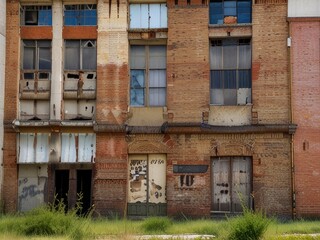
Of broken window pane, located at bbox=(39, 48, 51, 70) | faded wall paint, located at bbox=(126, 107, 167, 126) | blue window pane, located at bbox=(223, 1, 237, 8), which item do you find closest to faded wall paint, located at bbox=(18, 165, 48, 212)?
faded wall paint, located at bbox=(126, 107, 167, 126)

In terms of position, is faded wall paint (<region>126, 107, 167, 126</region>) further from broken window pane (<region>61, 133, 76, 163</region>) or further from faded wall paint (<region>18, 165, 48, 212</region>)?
faded wall paint (<region>18, 165, 48, 212</region>)

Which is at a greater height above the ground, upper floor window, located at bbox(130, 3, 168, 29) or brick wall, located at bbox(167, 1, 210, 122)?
upper floor window, located at bbox(130, 3, 168, 29)

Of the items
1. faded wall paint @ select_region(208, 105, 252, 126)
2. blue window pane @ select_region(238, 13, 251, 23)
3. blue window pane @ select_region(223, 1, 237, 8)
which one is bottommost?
faded wall paint @ select_region(208, 105, 252, 126)

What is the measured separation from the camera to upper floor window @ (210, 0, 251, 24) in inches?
907

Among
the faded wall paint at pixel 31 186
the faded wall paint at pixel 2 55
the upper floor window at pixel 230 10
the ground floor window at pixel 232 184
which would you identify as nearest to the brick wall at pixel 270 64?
the upper floor window at pixel 230 10

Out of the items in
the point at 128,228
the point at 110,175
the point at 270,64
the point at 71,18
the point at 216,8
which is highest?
the point at 216,8

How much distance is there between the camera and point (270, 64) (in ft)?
74.0

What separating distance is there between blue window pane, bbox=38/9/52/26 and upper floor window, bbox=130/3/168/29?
3.58m

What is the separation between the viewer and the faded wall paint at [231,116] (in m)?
22.5

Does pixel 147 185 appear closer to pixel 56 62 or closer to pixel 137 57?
pixel 137 57

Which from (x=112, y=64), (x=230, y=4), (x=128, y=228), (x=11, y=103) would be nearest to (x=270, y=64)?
(x=230, y=4)

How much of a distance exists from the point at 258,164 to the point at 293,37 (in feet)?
18.0

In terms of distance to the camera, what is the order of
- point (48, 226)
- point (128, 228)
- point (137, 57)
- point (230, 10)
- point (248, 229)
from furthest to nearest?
point (137, 57) < point (230, 10) < point (128, 228) < point (48, 226) < point (248, 229)

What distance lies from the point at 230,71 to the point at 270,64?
1.70 m
